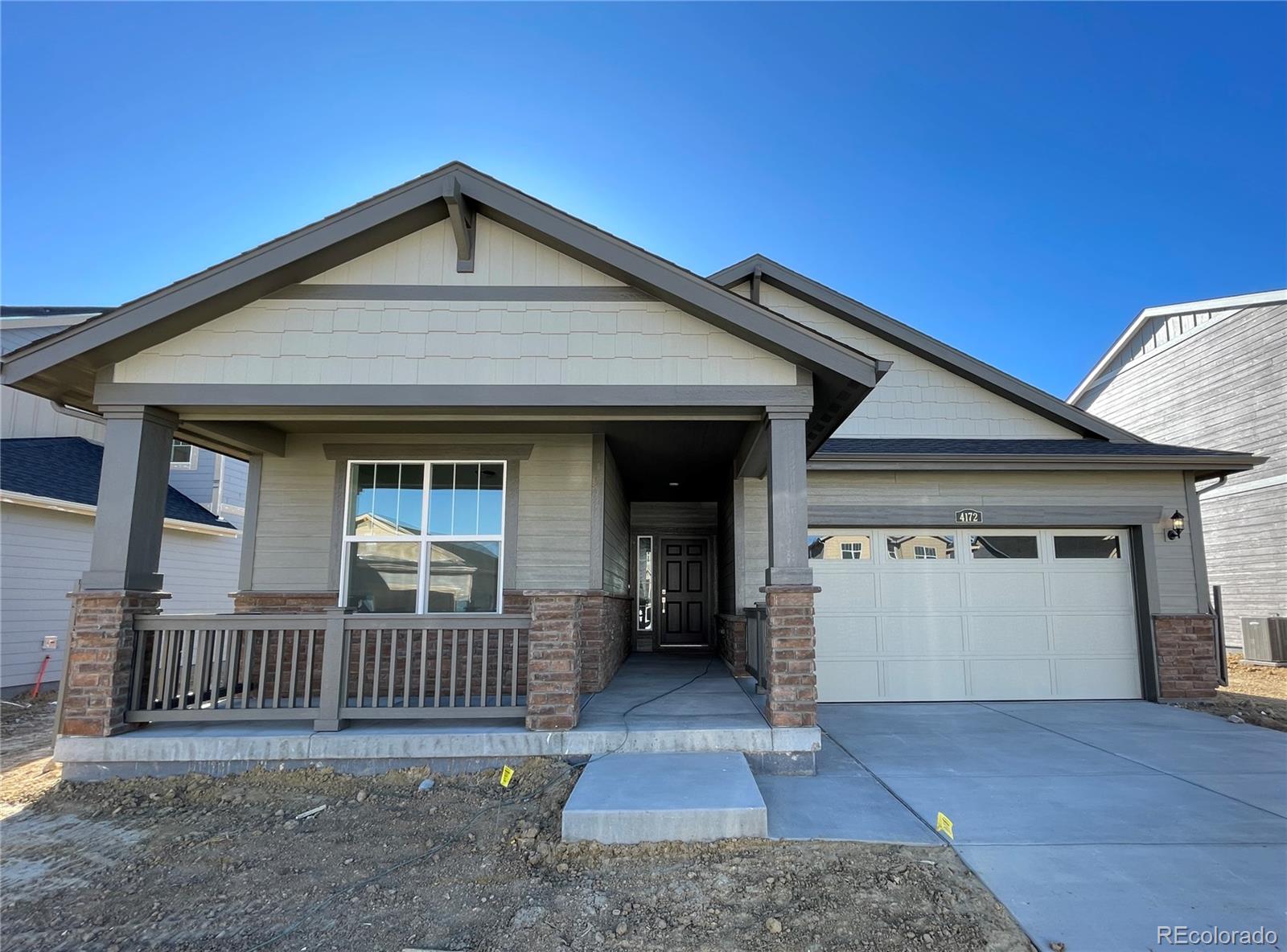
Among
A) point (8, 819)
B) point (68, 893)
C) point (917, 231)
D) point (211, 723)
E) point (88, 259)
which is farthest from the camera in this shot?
point (917, 231)

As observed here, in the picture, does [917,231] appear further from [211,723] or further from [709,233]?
[211,723]

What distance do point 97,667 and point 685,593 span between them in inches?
346

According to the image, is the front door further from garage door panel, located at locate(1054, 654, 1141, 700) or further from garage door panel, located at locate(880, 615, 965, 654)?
garage door panel, located at locate(1054, 654, 1141, 700)

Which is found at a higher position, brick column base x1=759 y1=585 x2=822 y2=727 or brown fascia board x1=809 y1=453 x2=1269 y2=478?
brown fascia board x1=809 y1=453 x2=1269 y2=478

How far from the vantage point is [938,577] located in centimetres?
805

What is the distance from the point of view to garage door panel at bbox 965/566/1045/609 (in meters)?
8.05

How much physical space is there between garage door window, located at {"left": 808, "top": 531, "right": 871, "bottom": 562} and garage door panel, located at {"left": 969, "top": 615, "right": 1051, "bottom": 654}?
4.94ft

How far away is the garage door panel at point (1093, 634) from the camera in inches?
317

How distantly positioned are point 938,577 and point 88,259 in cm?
1439

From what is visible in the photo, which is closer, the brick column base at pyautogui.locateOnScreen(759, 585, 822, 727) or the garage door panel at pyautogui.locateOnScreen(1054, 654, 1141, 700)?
the brick column base at pyautogui.locateOnScreen(759, 585, 822, 727)

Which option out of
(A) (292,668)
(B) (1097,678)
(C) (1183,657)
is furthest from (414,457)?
(C) (1183,657)

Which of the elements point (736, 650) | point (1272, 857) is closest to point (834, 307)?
point (736, 650)

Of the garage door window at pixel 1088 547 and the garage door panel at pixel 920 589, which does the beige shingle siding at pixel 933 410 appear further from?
the garage door panel at pixel 920 589

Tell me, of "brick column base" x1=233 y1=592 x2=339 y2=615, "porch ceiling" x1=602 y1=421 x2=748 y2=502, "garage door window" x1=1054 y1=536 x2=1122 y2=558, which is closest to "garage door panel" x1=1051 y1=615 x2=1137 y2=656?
"garage door window" x1=1054 y1=536 x2=1122 y2=558
